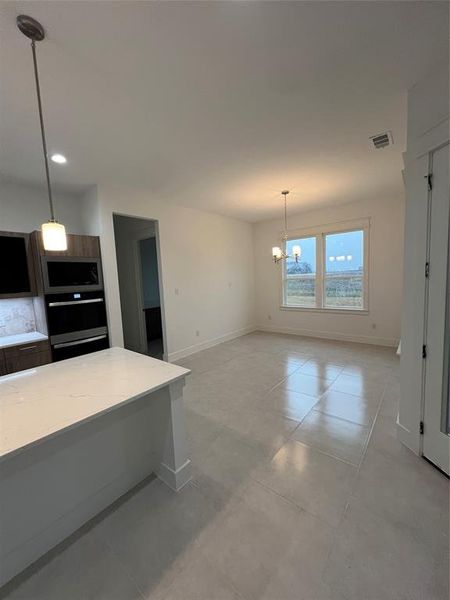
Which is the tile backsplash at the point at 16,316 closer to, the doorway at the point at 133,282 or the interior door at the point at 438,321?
the doorway at the point at 133,282

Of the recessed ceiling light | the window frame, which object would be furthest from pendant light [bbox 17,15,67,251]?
the window frame

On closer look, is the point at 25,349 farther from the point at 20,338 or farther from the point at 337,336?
the point at 337,336

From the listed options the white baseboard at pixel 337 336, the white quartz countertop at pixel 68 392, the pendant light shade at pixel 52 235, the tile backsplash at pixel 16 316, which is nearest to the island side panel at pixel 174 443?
the white quartz countertop at pixel 68 392

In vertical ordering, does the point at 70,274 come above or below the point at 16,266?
below

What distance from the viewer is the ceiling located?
1.32 metres

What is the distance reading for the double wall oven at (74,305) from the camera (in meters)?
2.91

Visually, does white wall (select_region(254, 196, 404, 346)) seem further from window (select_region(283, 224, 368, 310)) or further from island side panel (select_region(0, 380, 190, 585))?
island side panel (select_region(0, 380, 190, 585))

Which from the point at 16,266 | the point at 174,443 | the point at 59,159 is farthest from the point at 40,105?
the point at 174,443

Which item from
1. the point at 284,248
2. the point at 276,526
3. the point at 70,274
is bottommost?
the point at 276,526

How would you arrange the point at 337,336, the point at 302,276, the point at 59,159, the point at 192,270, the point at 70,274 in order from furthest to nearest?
1. the point at 302,276
2. the point at 337,336
3. the point at 192,270
4. the point at 70,274
5. the point at 59,159

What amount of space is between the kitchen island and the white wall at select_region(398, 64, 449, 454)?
1816 mm

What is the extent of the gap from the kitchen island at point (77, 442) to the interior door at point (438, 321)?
183 centimetres

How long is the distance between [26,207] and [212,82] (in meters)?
2.95

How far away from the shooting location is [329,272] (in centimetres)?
538
